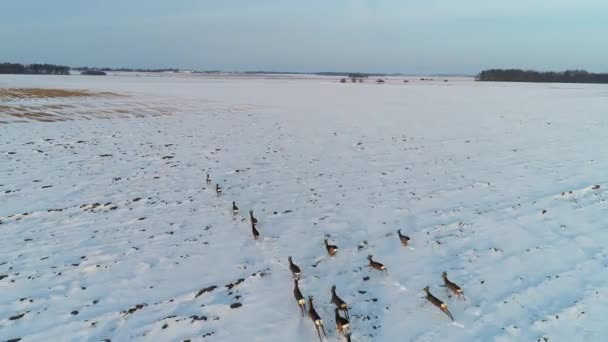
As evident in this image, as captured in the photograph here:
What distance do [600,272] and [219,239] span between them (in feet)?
26.3

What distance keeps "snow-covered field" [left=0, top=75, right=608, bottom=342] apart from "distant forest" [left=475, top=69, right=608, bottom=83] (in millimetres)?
122794

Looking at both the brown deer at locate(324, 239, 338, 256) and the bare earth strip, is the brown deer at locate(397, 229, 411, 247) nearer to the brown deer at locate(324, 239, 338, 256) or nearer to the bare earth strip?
the brown deer at locate(324, 239, 338, 256)

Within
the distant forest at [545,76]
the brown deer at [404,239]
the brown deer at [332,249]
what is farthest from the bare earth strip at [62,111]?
the distant forest at [545,76]

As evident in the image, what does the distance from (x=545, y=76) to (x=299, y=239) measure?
14102 centimetres

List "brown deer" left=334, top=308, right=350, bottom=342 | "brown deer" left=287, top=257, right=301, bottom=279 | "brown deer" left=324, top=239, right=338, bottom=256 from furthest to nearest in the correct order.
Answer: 1. "brown deer" left=324, top=239, right=338, bottom=256
2. "brown deer" left=287, top=257, right=301, bottom=279
3. "brown deer" left=334, top=308, right=350, bottom=342

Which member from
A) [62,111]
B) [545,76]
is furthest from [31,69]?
[545,76]

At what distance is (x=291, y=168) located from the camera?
15742 mm

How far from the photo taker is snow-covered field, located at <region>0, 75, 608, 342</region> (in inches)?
254

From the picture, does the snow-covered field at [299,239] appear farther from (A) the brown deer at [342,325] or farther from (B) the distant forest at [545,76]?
(B) the distant forest at [545,76]

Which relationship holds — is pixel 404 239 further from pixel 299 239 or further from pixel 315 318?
pixel 315 318

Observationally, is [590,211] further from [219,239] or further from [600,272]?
[219,239]

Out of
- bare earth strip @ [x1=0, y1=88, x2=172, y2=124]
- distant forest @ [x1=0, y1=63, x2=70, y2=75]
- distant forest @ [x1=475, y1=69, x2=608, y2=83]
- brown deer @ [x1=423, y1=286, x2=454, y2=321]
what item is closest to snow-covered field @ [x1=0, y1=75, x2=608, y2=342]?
brown deer @ [x1=423, y1=286, x2=454, y2=321]

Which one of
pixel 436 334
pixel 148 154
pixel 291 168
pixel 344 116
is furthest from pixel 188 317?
pixel 344 116

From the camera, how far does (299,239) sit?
9.50m
